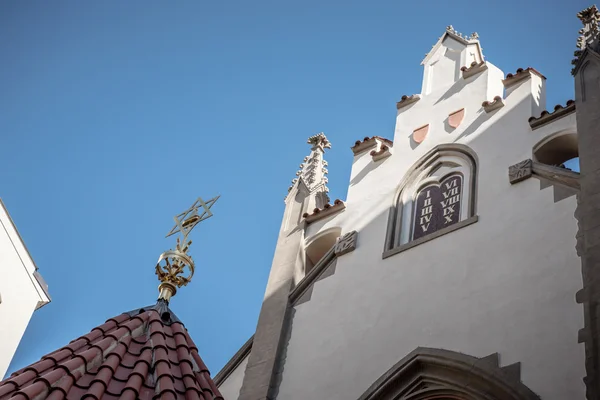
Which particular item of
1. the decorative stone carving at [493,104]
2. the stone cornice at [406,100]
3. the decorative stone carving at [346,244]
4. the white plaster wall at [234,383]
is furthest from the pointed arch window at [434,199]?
the white plaster wall at [234,383]

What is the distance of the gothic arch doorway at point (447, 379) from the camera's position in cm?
1066

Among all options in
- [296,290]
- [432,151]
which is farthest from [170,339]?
[432,151]

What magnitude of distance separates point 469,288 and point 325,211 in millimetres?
4333

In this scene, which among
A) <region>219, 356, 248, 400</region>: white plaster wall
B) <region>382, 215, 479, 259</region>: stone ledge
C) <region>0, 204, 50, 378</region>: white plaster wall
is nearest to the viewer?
<region>382, 215, 479, 259</region>: stone ledge

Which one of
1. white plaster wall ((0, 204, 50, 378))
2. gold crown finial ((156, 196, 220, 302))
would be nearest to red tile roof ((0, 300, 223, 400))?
gold crown finial ((156, 196, 220, 302))

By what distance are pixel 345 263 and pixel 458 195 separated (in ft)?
6.69

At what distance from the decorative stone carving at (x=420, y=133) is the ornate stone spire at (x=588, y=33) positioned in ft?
9.58

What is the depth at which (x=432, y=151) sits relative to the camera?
15.4m

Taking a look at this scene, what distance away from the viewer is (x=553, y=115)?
45.5 ft

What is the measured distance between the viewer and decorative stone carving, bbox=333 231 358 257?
582 inches

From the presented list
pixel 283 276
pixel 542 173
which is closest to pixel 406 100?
pixel 283 276

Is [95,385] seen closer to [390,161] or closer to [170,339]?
[170,339]

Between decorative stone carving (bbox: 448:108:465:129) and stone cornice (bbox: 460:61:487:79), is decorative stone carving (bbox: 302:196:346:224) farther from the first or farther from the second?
stone cornice (bbox: 460:61:487:79)

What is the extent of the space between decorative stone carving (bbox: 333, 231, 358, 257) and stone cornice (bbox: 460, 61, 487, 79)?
3.69 m
